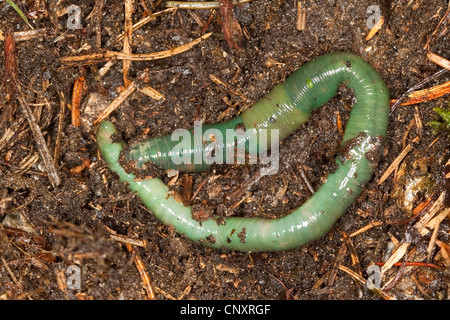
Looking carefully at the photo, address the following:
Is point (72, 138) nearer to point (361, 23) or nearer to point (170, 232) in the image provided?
point (170, 232)

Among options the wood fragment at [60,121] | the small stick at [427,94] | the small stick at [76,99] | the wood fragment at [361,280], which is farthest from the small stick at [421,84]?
the wood fragment at [60,121]

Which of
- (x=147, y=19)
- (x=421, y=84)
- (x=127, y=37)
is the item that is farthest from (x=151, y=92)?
(x=421, y=84)

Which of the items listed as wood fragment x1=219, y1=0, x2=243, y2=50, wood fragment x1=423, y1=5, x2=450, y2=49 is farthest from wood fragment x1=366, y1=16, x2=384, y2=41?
wood fragment x1=219, y1=0, x2=243, y2=50

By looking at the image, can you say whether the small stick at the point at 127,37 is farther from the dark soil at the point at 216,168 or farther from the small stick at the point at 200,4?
the small stick at the point at 200,4

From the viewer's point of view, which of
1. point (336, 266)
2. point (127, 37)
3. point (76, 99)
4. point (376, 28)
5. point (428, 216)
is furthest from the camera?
point (76, 99)

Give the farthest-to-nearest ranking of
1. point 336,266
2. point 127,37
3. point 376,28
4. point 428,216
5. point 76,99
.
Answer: point 76,99
point 127,37
point 376,28
point 336,266
point 428,216

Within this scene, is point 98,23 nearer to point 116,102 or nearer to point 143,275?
point 116,102
